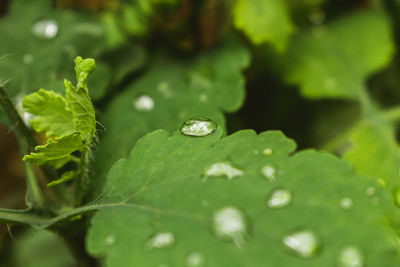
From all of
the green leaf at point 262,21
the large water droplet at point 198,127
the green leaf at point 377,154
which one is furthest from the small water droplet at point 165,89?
the green leaf at point 377,154

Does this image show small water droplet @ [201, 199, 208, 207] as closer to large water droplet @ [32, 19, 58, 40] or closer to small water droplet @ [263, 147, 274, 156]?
small water droplet @ [263, 147, 274, 156]

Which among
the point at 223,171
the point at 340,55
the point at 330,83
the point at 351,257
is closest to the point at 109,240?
the point at 223,171

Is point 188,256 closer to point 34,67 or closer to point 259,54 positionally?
point 34,67

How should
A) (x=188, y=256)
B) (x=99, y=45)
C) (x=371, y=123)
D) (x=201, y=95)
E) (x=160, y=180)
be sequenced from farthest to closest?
1. (x=371, y=123)
2. (x=99, y=45)
3. (x=201, y=95)
4. (x=160, y=180)
5. (x=188, y=256)

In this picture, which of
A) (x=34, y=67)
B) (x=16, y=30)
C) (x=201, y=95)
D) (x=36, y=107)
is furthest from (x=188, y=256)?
(x=16, y=30)

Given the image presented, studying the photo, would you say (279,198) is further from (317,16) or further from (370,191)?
(317,16)

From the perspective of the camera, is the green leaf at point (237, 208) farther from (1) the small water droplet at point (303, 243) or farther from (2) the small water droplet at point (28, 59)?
(2) the small water droplet at point (28, 59)
